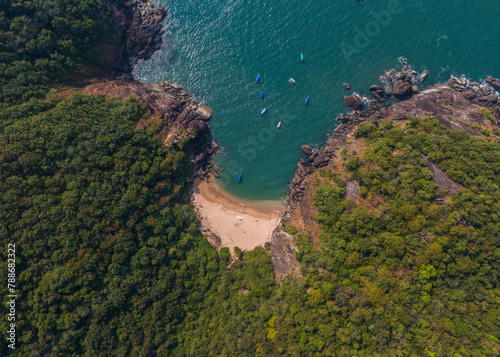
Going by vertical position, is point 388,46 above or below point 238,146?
above

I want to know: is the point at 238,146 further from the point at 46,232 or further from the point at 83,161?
the point at 46,232

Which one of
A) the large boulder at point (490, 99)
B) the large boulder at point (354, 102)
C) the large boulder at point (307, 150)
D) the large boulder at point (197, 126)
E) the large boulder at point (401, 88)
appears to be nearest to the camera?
the large boulder at point (197, 126)

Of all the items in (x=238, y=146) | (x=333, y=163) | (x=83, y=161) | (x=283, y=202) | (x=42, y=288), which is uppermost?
(x=333, y=163)

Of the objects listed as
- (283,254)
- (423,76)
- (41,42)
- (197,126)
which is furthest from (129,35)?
(423,76)

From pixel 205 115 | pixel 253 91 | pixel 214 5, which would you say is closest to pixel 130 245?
pixel 205 115

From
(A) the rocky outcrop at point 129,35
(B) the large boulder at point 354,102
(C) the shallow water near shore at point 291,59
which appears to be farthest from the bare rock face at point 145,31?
(B) the large boulder at point 354,102

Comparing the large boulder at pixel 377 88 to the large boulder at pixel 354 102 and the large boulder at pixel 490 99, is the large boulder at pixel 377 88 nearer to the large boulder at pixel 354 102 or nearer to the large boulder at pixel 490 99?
the large boulder at pixel 354 102
